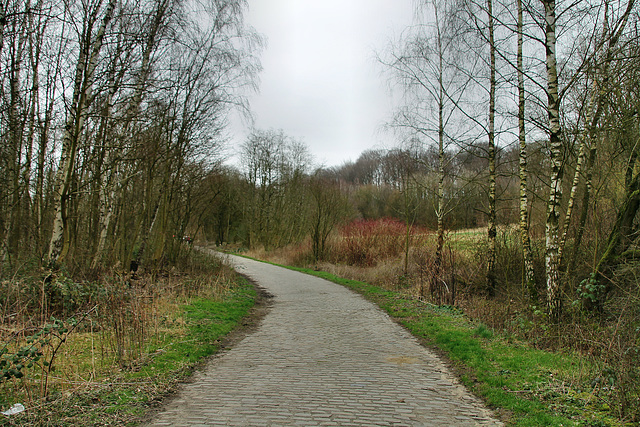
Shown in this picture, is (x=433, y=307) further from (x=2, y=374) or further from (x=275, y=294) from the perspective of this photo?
(x=2, y=374)

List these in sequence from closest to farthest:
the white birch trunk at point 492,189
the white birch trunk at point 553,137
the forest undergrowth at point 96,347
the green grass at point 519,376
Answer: the forest undergrowth at point 96,347, the green grass at point 519,376, the white birch trunk at point 553,137, the white birch trunk at point 492,189

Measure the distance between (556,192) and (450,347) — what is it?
140 inches

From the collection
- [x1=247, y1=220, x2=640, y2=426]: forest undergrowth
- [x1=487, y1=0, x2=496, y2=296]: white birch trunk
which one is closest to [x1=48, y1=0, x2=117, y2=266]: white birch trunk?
[x1=247, y1=220, x2=640, y2=426]: forest undergrowth

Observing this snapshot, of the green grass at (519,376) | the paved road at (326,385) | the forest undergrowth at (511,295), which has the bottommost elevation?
the paved road at (326,385)

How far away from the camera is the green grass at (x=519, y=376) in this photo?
4559 millimetres

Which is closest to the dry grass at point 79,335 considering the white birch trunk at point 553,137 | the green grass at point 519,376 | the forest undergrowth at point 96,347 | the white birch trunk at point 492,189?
the forest undergrowth at point 96,347

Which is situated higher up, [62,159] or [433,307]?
[62,159]

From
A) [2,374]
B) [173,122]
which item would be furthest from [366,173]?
[2,374]

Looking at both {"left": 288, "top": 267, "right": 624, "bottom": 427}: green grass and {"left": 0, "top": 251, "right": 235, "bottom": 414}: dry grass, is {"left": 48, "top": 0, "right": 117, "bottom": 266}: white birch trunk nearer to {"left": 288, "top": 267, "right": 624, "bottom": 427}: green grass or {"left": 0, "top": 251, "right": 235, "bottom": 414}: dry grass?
{"left": 0, "top": 251, "right": 235, "bottom": 414}: dry grass

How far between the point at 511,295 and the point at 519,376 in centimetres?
649

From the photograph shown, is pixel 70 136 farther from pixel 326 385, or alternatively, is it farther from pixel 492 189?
pixel 492 189

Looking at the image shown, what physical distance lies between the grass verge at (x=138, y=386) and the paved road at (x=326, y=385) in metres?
0.31

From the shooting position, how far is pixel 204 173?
17062 mm

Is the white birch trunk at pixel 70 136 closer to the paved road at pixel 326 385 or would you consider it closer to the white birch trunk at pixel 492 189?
the paved road at pixel 326 385
